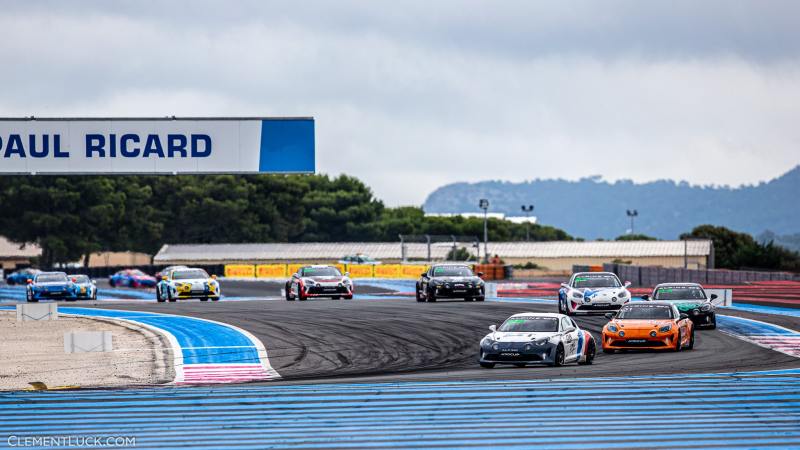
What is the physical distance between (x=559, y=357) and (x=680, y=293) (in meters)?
Answer: 11.6

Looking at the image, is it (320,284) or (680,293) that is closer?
(680,293)

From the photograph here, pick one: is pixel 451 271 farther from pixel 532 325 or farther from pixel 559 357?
→ pixel 559 357

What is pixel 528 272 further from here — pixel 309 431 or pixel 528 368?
pixel 309 431

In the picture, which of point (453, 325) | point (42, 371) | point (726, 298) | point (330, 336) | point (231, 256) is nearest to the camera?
point (42, 371)

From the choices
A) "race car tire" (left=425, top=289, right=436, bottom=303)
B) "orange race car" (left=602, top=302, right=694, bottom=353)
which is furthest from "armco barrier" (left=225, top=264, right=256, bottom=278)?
"orange race car" (left=602, top=302, right=694, bottom=353)

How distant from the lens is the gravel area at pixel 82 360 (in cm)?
2316

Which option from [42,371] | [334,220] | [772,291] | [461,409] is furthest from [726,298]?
[334,220]

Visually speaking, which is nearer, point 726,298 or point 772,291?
point 726,298

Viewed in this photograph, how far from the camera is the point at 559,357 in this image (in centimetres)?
2345

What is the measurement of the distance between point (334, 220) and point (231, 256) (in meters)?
41.5

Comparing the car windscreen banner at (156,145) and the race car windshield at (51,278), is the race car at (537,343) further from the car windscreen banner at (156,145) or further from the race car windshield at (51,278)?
the race car windshield at (51,278)

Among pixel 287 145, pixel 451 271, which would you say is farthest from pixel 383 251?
pixel 287 145

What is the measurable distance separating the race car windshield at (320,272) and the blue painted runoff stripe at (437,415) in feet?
98.5

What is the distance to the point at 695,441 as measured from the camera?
13.3 metres
